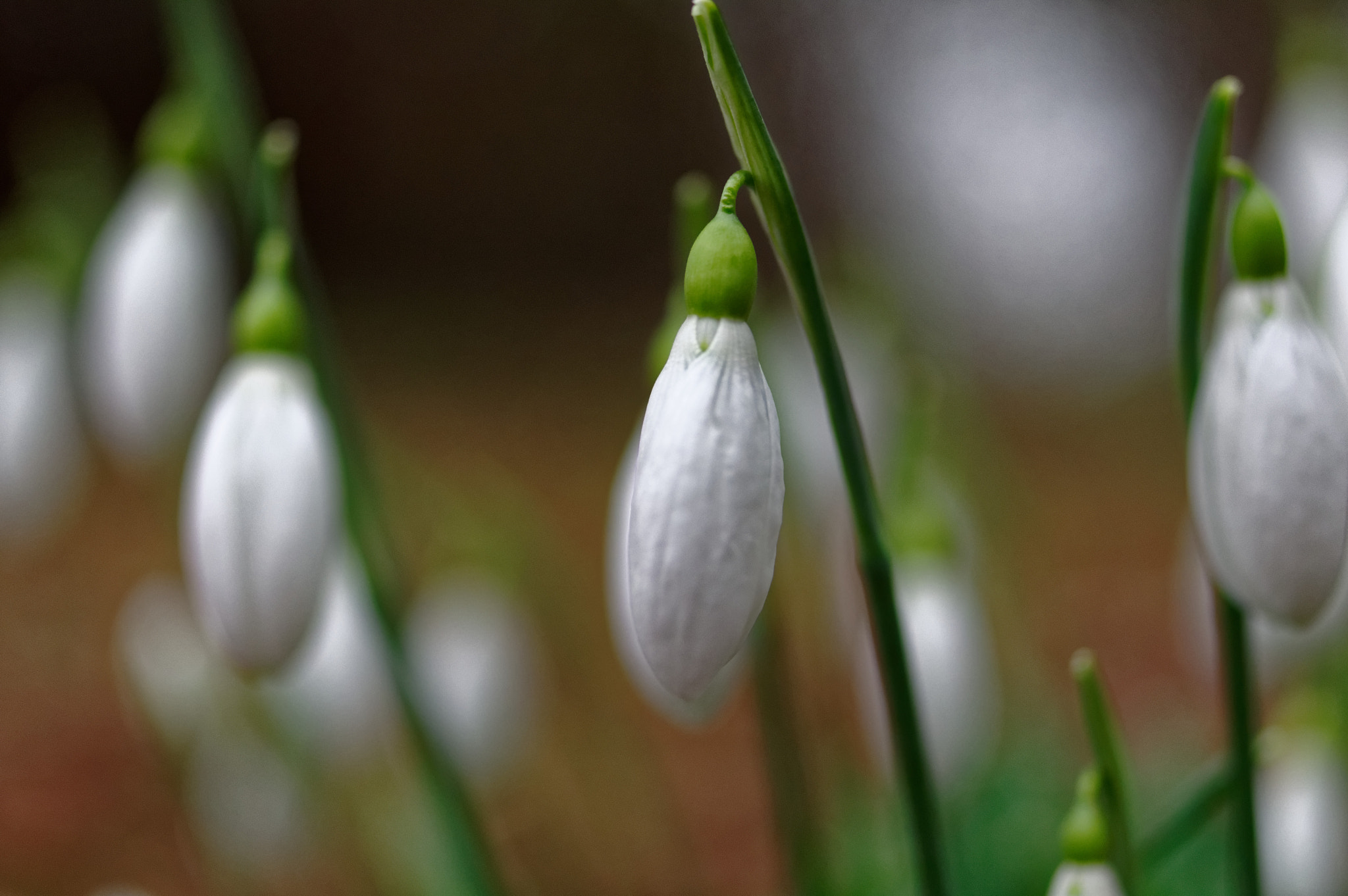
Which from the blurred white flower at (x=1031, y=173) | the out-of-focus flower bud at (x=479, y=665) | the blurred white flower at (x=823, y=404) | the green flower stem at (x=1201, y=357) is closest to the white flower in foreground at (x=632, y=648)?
the green flower stem at (x=1201, y=357)

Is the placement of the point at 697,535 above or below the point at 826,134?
below

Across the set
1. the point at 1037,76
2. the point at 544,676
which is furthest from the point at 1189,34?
the point at 544,676

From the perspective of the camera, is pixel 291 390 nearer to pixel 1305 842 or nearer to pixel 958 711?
pixel 958 711

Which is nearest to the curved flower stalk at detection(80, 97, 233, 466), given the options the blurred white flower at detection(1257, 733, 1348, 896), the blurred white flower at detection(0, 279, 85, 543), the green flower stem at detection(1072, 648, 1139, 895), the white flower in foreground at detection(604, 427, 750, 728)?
the blurred white flower at detection(0, 279, 85, 543)

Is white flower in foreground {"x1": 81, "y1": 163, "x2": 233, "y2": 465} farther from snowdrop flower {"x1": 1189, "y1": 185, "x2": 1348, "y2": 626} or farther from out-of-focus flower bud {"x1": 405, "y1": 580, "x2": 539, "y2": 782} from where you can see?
snowdrop flower {"x1": 1189, "y1": 185, "x2": 1348, "y2": 626}

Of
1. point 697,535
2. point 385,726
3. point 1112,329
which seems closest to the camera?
point 697,535

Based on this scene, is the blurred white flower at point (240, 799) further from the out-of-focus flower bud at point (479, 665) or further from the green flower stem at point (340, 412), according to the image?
the green flower stem at point (340, 412)
